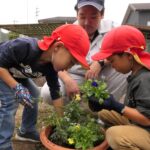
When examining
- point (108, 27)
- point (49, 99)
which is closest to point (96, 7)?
point (108, 27)

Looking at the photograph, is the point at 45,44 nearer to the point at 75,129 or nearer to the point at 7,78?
the point at 7,78

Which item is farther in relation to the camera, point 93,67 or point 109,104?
point 93,67

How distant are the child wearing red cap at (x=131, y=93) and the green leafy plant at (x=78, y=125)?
8cm

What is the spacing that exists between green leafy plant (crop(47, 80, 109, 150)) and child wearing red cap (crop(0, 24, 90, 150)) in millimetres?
177

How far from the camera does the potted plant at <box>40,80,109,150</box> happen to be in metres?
2.20

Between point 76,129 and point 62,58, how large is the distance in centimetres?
49

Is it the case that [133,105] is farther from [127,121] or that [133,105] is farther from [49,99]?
[49,99]

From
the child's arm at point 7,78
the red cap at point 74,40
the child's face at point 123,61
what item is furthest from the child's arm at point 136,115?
the child's arm at point 7,78

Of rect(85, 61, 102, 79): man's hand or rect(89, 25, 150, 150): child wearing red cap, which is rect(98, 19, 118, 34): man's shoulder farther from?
rect(89, 25, 150, 150): child wearing red cap

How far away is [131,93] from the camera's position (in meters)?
2.24

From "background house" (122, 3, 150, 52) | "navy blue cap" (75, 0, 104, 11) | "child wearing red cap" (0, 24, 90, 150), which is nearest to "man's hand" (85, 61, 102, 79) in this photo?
"child wearing red cap" (0, 24, 90, 150)

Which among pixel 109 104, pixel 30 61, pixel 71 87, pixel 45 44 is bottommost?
pixel 71 87

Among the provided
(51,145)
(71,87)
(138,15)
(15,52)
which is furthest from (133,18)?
(51,145)

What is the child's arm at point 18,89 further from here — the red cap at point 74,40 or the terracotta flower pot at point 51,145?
the red cap at point 74,40
